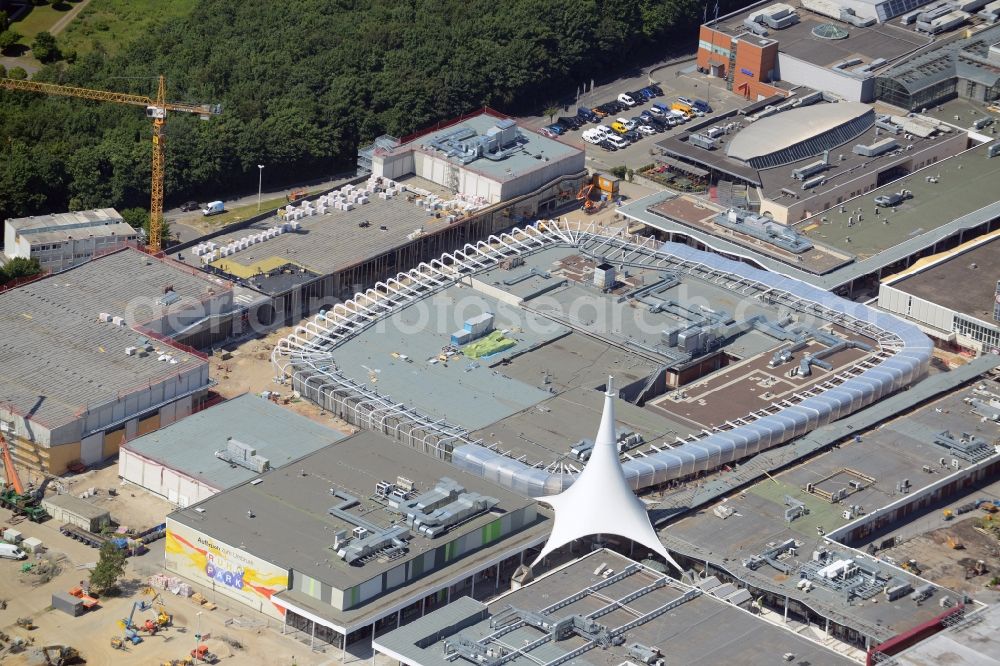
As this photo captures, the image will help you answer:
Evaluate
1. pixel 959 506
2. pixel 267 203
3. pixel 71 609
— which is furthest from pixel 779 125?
pixel 71 609

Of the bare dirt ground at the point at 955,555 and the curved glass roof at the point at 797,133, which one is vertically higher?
the curved glass roof at the point at 797,133

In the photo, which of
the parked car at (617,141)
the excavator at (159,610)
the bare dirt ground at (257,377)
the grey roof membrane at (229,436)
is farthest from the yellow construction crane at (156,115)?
the excavator at (159,610)

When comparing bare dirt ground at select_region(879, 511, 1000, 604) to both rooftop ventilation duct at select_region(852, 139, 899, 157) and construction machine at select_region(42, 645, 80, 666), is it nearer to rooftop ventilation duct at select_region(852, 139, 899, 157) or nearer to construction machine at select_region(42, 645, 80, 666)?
construction machine at select_region(42, 645, 80, 666)

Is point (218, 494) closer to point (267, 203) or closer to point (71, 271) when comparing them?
point (71, 271)

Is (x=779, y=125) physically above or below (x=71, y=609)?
above

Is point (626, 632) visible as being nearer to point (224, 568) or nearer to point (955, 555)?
point (224, 568)

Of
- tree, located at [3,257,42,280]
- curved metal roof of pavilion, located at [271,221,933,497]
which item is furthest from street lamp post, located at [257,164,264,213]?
tree, located at [3,257,42,280]

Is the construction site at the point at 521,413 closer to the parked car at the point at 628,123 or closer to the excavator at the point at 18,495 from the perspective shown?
the excavator at the point at 18,495
